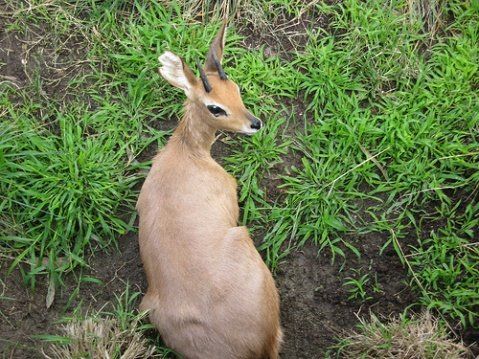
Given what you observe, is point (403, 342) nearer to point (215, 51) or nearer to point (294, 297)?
point (294, 297)

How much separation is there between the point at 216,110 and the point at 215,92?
5.0 inches

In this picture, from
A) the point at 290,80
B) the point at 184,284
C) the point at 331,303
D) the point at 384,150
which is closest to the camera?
the point at 184,284

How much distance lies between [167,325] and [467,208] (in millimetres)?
2430

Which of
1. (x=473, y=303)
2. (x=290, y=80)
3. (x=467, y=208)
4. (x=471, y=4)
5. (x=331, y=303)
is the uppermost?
(x=471, y=4)

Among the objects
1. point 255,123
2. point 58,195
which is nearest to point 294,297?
point 255,123

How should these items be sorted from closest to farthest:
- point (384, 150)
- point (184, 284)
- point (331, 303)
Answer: point (184, 284) < point (331, 303) < point (384, 150)

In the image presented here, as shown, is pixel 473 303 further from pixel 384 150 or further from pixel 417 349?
pixel 384 150

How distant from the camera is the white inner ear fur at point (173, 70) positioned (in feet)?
13.9

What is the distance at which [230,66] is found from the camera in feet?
17.5

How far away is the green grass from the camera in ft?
15.5

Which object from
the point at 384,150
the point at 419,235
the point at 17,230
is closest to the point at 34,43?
the point at 17,230

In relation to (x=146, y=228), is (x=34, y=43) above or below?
above

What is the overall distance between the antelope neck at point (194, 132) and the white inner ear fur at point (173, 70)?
0.19 m

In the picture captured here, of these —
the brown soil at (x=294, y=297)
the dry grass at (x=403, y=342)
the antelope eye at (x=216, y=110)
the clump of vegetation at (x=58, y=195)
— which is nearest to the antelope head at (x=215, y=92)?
the antelope eye at (x=216, y=110)
